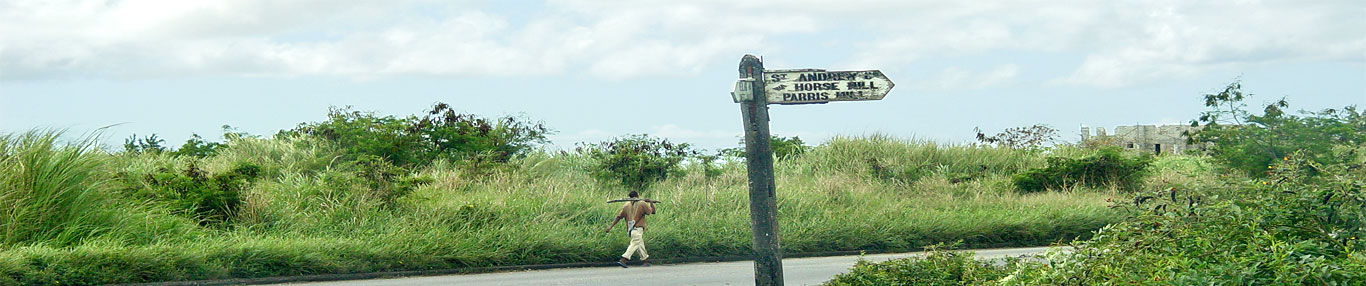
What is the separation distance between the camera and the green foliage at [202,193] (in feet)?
57.7

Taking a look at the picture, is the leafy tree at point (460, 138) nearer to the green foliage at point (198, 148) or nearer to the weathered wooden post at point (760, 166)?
Result: the green foliage at point (198, 148)

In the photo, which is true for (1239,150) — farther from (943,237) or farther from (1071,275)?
(1071,275)

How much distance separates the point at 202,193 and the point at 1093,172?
21555 millimetres

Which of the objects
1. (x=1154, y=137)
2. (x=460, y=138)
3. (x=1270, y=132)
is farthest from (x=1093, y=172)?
(x=1154, y=137)

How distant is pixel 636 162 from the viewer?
25.8 meters

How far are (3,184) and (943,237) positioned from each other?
14.7 m

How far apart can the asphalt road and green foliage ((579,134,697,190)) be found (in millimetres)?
8267

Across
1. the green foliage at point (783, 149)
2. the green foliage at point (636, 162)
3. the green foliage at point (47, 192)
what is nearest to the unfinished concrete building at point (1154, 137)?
the green foliage at point (783, 149)

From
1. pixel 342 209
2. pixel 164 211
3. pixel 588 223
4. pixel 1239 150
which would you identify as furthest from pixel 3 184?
pixel 1239 150

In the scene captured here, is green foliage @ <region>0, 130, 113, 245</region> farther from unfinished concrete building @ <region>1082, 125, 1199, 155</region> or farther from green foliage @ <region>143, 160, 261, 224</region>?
unfinished concrete building @ <region>1082, 125, 1199, 155</region>

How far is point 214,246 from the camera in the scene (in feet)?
48.8

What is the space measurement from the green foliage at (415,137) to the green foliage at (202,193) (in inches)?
349

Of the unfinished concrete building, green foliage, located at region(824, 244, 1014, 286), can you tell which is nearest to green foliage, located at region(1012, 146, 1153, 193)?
green foliage, located at region(824, 244, 1014, 286)

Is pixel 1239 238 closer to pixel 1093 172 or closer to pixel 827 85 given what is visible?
pixel 827 85
